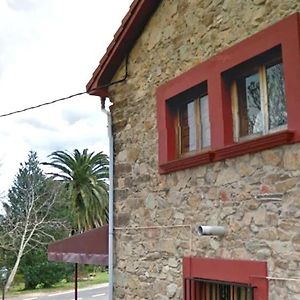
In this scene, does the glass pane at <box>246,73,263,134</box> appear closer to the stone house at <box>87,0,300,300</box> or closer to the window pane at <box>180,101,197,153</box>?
the stone house at <box>87,0,300,300</box>

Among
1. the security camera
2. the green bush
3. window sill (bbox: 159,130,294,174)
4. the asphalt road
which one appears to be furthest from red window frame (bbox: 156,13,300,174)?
the green bush

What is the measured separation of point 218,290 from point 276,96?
2285 mm

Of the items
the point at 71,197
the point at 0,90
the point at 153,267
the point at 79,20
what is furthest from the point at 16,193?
the point at 153,267

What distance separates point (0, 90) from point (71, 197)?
17.8 meters

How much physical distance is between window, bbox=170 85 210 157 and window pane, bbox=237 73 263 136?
576 mm

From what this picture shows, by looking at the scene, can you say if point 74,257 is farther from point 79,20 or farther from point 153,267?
point 79,20

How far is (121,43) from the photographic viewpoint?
300 inches

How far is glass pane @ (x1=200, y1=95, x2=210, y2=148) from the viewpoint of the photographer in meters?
6.13

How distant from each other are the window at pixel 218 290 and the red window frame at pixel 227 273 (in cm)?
3

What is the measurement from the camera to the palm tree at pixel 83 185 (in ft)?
104

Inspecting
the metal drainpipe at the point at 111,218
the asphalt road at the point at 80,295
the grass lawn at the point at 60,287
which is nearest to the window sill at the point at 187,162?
the metal drainpipe at the point at 111,218

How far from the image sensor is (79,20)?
1114 centimetres

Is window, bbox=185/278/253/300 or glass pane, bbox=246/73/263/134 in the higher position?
glass pane, bbox=246/73/263/134

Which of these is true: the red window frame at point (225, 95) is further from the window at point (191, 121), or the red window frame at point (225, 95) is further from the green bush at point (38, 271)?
the green bush at point (38, 271)
